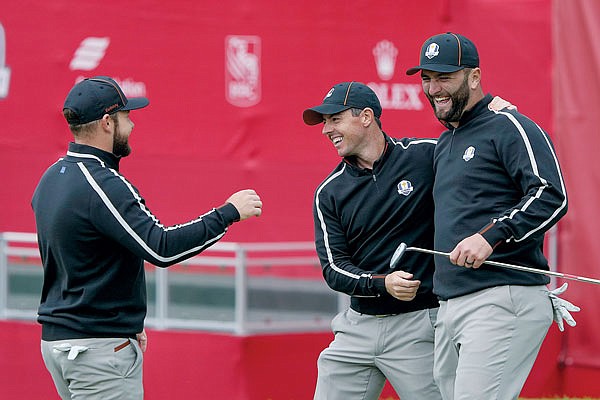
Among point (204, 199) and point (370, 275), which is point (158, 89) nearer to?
point (204, 199)

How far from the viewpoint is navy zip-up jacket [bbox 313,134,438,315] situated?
5008mm

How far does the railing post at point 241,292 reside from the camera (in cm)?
718

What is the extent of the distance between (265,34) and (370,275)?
9.06 ft

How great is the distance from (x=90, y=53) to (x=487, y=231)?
3.88m

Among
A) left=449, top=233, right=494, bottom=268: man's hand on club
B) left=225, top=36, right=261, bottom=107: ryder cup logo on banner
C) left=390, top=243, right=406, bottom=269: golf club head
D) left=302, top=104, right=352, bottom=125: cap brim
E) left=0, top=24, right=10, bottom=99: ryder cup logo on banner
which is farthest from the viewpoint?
left=0, top=24, right=10, bottom=99: ryder cup logo on banner

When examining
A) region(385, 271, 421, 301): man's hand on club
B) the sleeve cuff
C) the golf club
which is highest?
the sleeve cuff

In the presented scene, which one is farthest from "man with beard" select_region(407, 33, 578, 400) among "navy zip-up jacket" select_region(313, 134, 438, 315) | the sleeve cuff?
the sleeve cuff

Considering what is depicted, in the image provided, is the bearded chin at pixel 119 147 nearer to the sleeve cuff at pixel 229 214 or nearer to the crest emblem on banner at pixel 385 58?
the sleeve cuff at pixel 229 214

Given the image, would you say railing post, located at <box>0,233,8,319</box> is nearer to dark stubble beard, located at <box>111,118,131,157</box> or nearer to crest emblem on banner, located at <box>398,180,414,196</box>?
dark stubble beard, located at <box>111,118,131,157</box>

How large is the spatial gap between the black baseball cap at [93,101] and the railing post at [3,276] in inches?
136

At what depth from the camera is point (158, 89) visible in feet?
24.4

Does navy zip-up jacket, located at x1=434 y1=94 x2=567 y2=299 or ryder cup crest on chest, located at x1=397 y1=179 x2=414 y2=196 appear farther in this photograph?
ryder cup crest on chest, located at x1=397 y1=179 x2=414 y2=196

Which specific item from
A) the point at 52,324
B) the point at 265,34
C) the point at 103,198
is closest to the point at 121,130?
the point at 103,198

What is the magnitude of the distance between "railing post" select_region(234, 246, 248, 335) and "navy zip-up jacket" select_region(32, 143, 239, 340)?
8.23ft
